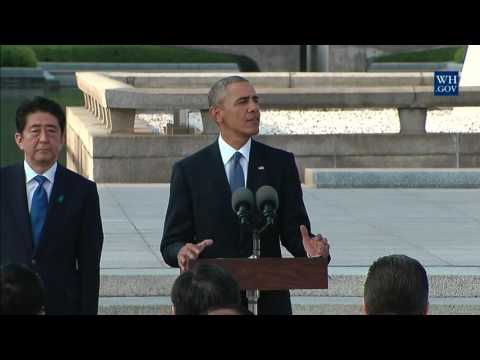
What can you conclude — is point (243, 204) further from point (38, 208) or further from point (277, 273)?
point (38, 208)

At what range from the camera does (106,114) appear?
19531mm

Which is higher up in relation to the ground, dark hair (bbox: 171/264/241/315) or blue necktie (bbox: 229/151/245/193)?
blue necktie (bbox: 229/151/245/193)

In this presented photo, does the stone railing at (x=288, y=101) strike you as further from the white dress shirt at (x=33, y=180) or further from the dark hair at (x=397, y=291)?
the dark hair at (x=397, y=291)

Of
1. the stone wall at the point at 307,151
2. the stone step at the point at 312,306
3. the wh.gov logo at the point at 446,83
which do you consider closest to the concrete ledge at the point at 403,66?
the wh.gov logo at the point at 446,83

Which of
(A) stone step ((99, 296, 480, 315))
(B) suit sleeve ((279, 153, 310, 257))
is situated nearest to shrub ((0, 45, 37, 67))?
(A) stone step ((99, 296, 480, 315))

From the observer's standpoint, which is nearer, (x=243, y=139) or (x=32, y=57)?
(x=243, y=139)

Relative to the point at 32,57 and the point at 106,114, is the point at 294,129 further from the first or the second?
the point at 32,57

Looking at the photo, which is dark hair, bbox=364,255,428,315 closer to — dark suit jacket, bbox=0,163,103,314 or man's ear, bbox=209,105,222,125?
dark suit jacket, bbox=0,163,103,314

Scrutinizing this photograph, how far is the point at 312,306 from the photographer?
432 inches

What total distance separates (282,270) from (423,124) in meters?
12.9

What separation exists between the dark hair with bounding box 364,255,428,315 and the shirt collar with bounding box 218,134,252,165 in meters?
2.06

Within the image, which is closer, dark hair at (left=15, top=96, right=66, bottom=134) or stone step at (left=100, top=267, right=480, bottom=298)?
dark hair at (left=15, top=96, right=66, bottom=134)

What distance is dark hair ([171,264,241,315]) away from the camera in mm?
4512
